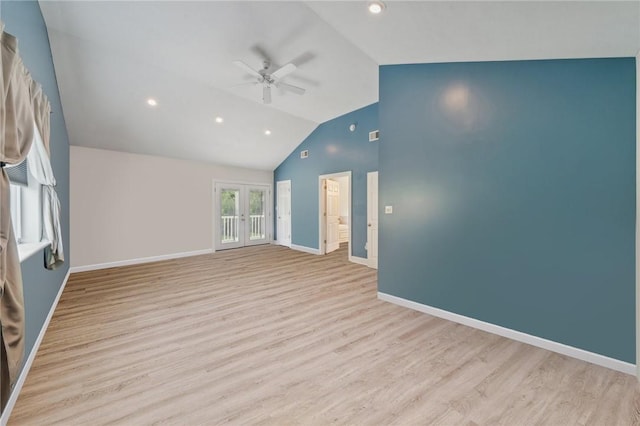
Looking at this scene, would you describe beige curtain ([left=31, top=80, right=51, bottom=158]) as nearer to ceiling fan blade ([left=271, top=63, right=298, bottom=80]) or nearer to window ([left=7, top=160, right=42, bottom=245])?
window ([left=7, top=160, right=42, bottom=245])

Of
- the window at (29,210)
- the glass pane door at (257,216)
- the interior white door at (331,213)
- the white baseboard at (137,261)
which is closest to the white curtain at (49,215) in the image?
the window at (29,210)

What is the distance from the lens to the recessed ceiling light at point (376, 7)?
2.24m

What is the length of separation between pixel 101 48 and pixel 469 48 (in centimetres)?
439

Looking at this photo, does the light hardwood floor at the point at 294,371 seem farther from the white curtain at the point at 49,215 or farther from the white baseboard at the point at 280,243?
the white baseboard at the point at 280,243

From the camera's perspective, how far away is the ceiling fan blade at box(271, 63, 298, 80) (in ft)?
10.9

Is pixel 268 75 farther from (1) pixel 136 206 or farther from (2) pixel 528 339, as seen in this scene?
(1) pixel 136 206

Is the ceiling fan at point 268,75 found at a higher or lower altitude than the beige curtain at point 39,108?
higher

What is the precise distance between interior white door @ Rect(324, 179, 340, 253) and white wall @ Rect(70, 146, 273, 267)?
290 centimetres

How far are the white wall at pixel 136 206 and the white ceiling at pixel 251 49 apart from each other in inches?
16.3

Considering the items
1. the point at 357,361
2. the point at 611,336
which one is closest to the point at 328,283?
the point at 357,361

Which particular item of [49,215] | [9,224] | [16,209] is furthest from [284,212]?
[9,224]

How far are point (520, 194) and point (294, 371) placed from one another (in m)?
2.63

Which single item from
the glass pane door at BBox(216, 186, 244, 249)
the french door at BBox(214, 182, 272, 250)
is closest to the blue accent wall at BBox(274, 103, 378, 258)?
the french door at BBox(214, 182, 272, 250)

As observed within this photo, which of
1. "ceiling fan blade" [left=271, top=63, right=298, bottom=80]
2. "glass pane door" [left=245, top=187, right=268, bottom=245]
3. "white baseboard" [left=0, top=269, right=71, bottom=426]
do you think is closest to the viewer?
"white baseboard" [left=0, top=269, right=71, bottom=426]
